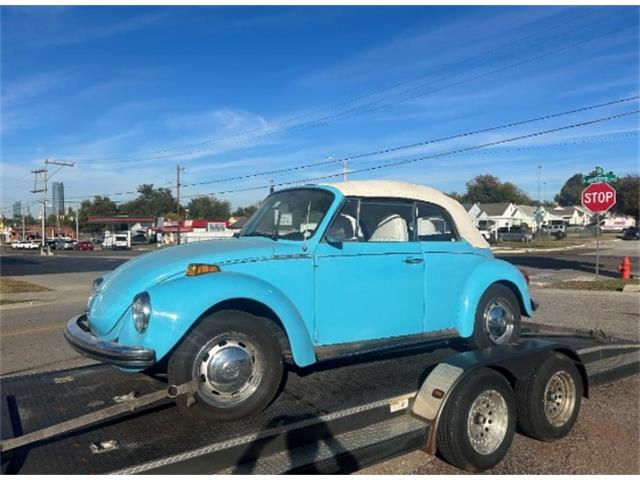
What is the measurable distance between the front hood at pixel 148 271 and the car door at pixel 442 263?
1.42 metres

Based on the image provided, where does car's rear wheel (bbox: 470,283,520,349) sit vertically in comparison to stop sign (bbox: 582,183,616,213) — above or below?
below

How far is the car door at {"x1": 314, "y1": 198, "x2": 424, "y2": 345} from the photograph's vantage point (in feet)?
13.3

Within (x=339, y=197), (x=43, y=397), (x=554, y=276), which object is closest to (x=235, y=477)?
(x=43, y=397)

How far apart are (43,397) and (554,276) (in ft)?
64.2

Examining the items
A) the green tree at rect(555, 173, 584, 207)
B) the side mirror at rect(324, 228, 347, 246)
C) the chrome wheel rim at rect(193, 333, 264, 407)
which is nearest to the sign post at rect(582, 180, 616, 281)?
the side mirror at rect(324, 228, 347, 246)

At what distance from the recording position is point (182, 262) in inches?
146

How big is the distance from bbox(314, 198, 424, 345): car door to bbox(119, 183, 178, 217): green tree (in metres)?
136

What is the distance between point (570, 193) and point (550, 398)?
584 feet

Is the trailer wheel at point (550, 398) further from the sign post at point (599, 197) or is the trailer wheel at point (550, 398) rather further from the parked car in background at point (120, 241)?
the parked car in background at point (120, 241)

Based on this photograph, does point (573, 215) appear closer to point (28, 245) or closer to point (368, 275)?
point (28, 245)

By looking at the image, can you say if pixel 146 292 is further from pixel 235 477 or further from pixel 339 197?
pixel 339 197

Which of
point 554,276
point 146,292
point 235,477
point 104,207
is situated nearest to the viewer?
point 235,477

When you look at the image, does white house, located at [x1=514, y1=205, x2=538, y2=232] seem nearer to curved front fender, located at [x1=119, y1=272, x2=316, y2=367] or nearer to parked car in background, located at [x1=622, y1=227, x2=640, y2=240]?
parked car in background, located at [x1=622, y1=227, x2=640, y2=240]

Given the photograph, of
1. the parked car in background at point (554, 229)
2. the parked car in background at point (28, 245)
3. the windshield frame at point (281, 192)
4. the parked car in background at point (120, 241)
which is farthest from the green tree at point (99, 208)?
the windshield frame at point (281, 192)
